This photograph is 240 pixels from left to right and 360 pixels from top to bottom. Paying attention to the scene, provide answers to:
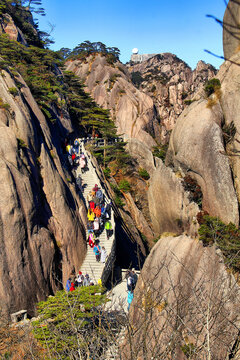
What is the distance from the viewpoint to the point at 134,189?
30594 mm

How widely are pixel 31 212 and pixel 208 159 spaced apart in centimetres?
1116

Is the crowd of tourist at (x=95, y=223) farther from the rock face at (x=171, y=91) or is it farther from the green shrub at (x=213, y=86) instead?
the rock face at (x=171, y=91)

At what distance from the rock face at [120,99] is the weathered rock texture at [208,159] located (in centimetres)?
2345

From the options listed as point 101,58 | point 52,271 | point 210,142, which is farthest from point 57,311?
point 101,58

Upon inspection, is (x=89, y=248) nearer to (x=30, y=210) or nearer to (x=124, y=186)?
(x=30, y=210)

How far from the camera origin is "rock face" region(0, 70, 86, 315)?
13367 mm

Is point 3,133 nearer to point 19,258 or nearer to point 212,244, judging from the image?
point 19,258

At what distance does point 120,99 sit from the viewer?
49094 mm

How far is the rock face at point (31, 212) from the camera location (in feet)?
43.9

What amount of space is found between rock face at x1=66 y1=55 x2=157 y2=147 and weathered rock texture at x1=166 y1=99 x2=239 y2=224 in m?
23.4

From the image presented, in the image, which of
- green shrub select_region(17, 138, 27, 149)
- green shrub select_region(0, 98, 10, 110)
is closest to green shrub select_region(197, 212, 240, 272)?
green shrub select_region(17, 138, 27, 149)

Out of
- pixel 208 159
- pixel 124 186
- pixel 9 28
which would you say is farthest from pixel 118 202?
pixel 9 28

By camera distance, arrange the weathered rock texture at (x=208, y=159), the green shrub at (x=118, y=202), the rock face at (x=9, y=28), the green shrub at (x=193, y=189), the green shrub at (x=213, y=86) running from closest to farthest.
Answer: the weathered rock texture at (x=208, y=159)
the green shrub at (x=193, y=189)
the green shrub at (x=213, y=86)
the green shrub at (x=118, y=202)
the rock face at (x=9, y=28)

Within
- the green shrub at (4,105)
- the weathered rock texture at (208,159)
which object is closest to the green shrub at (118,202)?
the weathered rock texture at (208,159)
